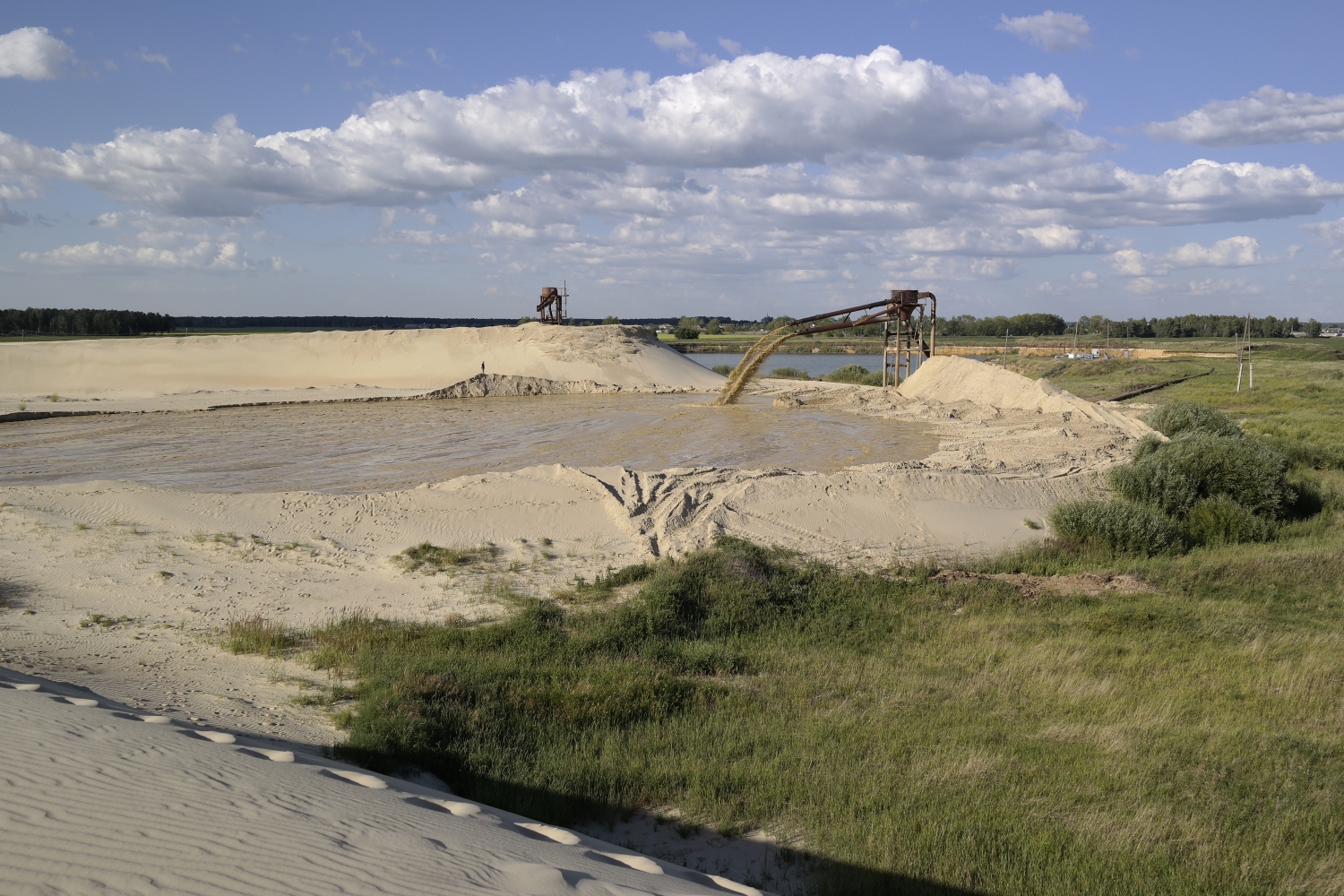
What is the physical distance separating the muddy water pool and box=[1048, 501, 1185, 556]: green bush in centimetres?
704

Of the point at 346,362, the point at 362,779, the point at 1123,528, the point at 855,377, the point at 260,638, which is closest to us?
the point at 362,779

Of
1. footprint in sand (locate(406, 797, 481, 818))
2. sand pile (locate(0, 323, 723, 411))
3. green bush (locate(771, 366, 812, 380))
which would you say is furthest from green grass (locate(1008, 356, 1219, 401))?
footprint in sand (locate(406, 797, 481, 818))

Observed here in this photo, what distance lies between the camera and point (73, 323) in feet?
240

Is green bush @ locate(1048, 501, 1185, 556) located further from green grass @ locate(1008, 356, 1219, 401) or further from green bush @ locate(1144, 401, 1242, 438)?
green grass @ locate(1008, 356, 1219, 401)

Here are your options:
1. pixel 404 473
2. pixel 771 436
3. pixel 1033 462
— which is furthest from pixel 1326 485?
pixel 404 473

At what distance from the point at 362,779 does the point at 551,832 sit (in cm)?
127

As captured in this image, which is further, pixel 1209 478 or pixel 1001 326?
pixel 1001 326

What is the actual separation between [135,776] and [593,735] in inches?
116

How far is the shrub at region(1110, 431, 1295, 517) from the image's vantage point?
45.2ft

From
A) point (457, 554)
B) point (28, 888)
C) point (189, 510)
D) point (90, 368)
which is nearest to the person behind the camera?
point (28, 888)

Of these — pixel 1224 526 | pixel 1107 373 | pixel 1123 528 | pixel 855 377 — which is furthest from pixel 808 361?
pixel 1123 528

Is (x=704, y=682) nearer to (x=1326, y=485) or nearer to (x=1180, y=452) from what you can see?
(x=1180, y=452)

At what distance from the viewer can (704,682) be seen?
7.36 metres

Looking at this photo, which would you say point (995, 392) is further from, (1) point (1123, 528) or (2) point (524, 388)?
(2) point (524, 388)
